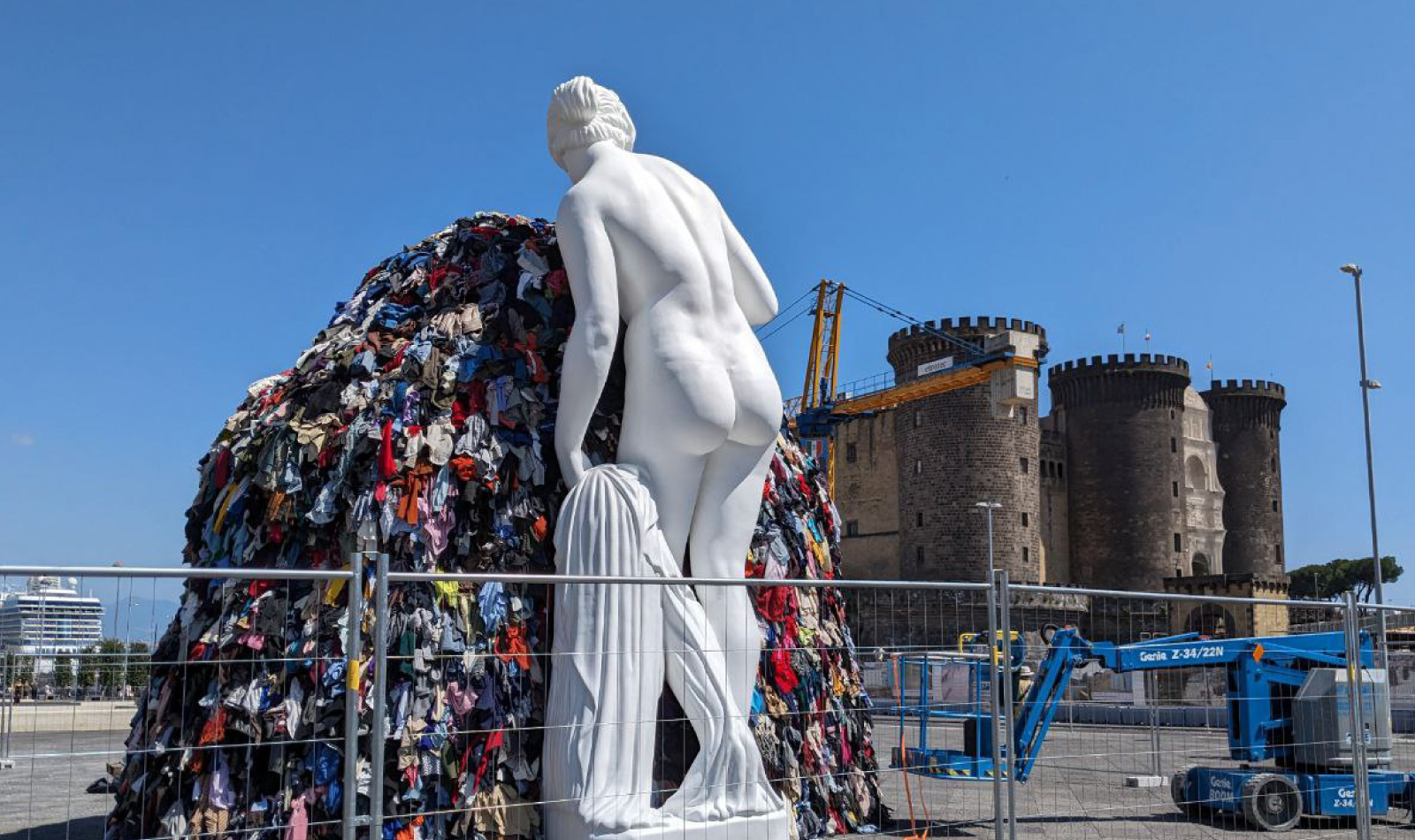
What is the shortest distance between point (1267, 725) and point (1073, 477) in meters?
52.7

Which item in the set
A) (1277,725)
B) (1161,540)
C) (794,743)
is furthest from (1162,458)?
(794,743)

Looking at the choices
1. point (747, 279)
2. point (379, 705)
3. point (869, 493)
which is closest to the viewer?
point (379, 705)

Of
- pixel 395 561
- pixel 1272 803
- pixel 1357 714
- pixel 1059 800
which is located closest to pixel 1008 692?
pixel 395 561

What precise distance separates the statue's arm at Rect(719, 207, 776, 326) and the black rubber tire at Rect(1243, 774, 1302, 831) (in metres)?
5.06

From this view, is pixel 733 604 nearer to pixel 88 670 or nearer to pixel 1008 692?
pixel 1008 692

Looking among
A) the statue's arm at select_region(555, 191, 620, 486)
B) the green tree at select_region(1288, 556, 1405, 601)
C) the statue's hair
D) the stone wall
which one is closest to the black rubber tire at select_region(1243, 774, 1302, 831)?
the statue's arm at select_region(555, 191, 620, 486)

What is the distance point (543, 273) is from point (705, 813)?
7.41 ft

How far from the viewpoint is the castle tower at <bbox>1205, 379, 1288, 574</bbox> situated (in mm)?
64188

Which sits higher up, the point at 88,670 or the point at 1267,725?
the point at 88,670

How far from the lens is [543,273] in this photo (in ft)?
17.8

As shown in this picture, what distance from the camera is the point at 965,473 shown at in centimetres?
5228

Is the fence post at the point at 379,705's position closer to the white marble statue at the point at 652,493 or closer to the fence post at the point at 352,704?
the fence post at the point at 352,704

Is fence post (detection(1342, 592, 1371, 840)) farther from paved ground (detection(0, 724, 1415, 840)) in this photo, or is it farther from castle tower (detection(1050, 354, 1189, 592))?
castle tower (detection(1050, 354, 1189, 592))

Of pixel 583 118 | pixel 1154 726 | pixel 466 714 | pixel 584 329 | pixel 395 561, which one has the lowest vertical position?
pixel 1154 726
